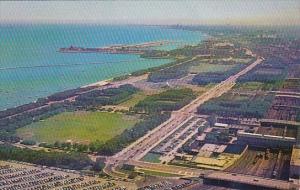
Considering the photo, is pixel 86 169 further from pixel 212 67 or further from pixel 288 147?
pixel 212 67

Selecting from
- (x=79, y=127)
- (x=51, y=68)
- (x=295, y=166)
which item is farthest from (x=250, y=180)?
(x=51, y=68)

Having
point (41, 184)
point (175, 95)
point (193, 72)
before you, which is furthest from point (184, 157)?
point (193, 72)

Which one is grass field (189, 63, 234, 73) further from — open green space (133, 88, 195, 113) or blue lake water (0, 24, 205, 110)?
open green space (133, 88, 195, 113)

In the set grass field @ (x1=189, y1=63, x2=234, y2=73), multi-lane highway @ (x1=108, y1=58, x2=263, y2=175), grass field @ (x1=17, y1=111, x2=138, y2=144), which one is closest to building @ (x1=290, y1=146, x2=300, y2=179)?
multi-lane highway @ (x1=108, y1=58, x2=263, y2=175)

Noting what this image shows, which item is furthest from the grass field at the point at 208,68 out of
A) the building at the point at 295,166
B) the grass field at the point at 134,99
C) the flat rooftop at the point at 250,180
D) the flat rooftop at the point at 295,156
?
the flat rooftop at the point at 250,180

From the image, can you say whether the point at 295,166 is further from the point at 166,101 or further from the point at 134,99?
the point at 134,99

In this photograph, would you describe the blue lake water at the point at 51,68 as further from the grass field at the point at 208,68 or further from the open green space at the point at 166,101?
the open green space at the point at 166,101
